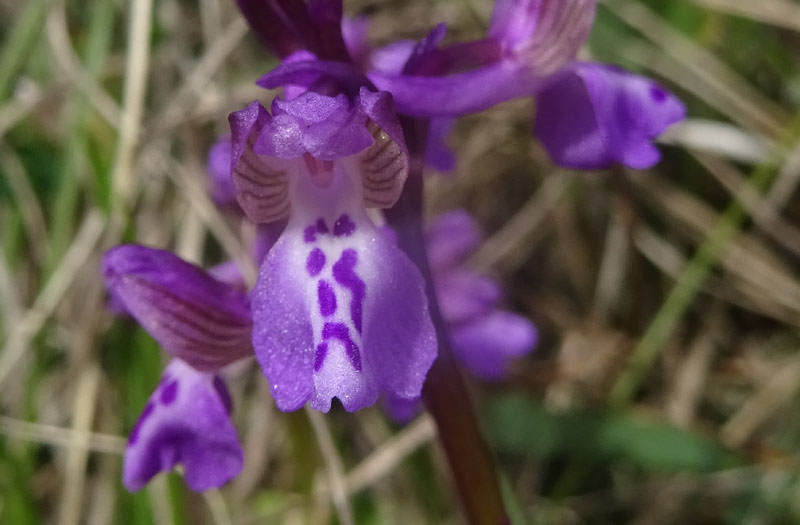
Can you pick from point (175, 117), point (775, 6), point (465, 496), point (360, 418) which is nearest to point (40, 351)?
point (175, 117)

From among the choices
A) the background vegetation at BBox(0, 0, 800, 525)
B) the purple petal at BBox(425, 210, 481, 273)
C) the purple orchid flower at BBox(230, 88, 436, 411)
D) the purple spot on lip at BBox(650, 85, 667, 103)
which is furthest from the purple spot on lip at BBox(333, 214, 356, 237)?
the purple petal at BBox(425, 210, 481, 273)

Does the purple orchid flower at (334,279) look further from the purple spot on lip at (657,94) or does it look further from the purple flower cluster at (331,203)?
the purple spot on lip at (657,94)

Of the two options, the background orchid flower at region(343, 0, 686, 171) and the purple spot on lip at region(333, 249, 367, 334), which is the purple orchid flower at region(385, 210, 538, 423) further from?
the purple spot on lip at region(333, 249, 367, 334)

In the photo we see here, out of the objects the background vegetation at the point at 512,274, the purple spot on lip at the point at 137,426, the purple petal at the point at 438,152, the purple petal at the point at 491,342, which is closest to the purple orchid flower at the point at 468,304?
the purple petal at the point at 491,342

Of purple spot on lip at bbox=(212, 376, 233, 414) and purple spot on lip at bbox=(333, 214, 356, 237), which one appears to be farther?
purple spot on lip at bbox=(212, 376, 233, 414)

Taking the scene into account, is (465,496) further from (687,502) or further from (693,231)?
(693,231)

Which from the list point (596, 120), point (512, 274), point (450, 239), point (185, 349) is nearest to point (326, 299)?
point (185, 349)
